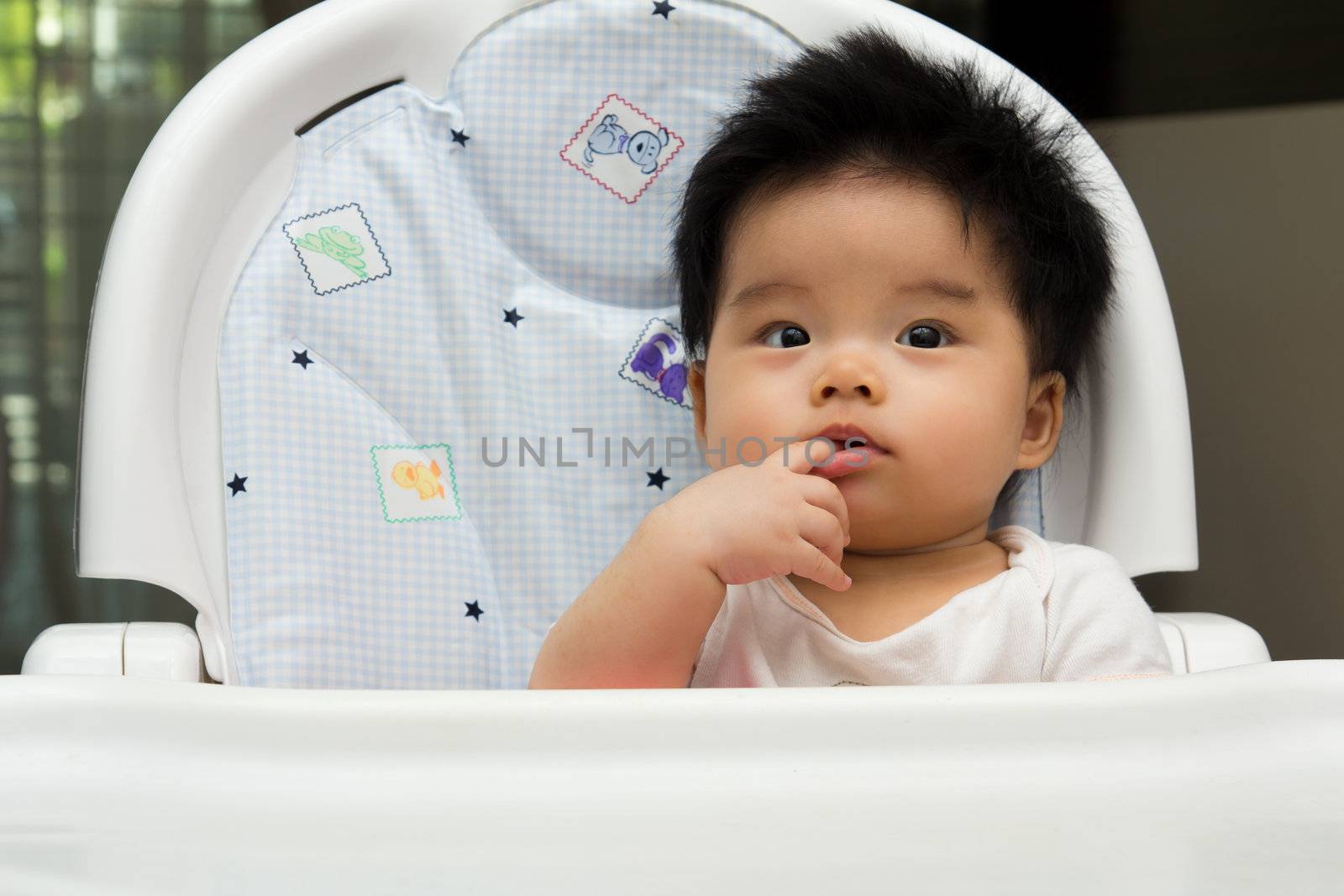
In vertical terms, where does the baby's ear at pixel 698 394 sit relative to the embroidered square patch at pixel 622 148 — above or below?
below

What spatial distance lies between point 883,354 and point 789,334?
6 cm

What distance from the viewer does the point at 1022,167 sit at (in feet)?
2.53

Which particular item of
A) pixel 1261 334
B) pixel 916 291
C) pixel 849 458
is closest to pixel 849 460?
pixel 849 458

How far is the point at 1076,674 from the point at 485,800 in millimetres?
395

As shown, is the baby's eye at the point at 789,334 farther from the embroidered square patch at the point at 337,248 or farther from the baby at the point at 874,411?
the embroidered square patch at the point at 337,248

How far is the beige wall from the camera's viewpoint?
1240 millimetres

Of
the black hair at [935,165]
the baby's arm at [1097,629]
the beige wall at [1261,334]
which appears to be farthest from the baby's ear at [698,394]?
the beige wall at [1261,334]

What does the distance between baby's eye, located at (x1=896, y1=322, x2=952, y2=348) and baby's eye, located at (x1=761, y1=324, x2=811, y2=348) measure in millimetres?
57

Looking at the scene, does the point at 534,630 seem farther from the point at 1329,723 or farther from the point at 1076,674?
the point at 1329,723

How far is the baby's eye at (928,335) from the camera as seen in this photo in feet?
2.37

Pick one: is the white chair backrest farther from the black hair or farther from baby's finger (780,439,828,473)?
baby's finger (780,439,828,473)

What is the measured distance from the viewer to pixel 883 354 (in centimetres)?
71

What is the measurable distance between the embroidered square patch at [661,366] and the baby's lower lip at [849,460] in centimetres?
20

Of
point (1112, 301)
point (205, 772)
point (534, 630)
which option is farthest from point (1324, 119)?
point (205, 772)
